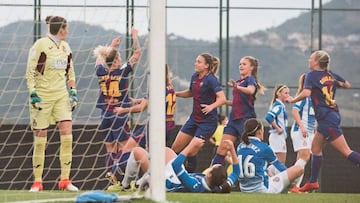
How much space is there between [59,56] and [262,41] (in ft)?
32.2

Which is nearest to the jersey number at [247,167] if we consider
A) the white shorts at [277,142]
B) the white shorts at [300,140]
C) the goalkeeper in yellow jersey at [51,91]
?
the goalkeeper in yellow jersey at [51,91]

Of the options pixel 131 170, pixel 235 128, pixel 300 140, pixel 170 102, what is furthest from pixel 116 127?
pixel 131 170

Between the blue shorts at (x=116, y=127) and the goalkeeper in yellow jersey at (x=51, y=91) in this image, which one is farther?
the blue shorts at (x=116, y=127)

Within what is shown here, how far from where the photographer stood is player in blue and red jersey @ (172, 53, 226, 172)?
45.2 ft

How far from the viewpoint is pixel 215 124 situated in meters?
13.9

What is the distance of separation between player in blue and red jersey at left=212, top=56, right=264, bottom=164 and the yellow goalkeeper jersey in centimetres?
252

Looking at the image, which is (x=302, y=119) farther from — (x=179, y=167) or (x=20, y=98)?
(x=179, y=167)

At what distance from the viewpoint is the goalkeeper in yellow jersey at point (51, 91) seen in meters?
12.2

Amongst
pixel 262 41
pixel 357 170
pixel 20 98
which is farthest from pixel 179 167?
pixel 262 41

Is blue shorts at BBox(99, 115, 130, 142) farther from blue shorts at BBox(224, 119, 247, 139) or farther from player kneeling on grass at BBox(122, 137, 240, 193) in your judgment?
player kneeling on grass at BBox(122, 137, 240, 193)

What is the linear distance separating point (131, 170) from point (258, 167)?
166 cm

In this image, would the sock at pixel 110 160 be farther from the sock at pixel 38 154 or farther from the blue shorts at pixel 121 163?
the sock at pixel 38 154

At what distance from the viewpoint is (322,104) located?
1541 centimetres

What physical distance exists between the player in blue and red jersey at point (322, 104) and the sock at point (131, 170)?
367 centimetres
